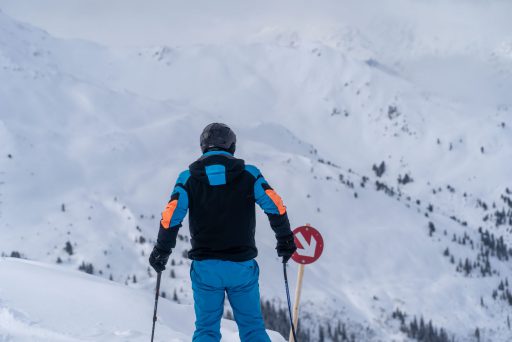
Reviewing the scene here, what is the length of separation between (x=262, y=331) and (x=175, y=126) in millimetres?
194285

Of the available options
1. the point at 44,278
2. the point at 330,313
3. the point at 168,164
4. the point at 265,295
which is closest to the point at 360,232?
the point at 330,313

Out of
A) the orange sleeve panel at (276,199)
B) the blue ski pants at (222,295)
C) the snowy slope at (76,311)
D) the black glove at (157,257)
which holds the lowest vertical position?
the snowy slope at (76,311)

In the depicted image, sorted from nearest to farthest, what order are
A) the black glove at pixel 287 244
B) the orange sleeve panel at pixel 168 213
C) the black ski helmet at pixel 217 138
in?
the orange sleeve panel at pixel 168 213
the black ski helmet at pixel 217 138
the black glove at pixel 287 244

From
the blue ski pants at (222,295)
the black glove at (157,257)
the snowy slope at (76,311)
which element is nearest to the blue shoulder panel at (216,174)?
the blue ski pants at (222,295)

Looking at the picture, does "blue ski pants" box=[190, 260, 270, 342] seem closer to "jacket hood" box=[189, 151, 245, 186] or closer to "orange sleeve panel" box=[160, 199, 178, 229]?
"orange sleeve panel" box=[160, 199, 178, 229]

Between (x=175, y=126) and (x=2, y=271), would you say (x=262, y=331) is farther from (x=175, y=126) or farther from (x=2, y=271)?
(x=175, y=126)

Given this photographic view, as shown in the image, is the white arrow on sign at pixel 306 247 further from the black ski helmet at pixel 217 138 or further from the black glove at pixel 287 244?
the black ski helmet at pixel 217 138

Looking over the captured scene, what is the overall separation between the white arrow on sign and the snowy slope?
271 cm

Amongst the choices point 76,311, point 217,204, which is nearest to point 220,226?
point 217,204

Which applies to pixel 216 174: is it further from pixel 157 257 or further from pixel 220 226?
pixel 157 257

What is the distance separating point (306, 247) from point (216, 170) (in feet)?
12.5

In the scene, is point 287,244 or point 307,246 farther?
point 307,246

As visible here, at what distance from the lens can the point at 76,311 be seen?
1046cm

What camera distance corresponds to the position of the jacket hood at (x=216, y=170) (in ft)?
22.4
